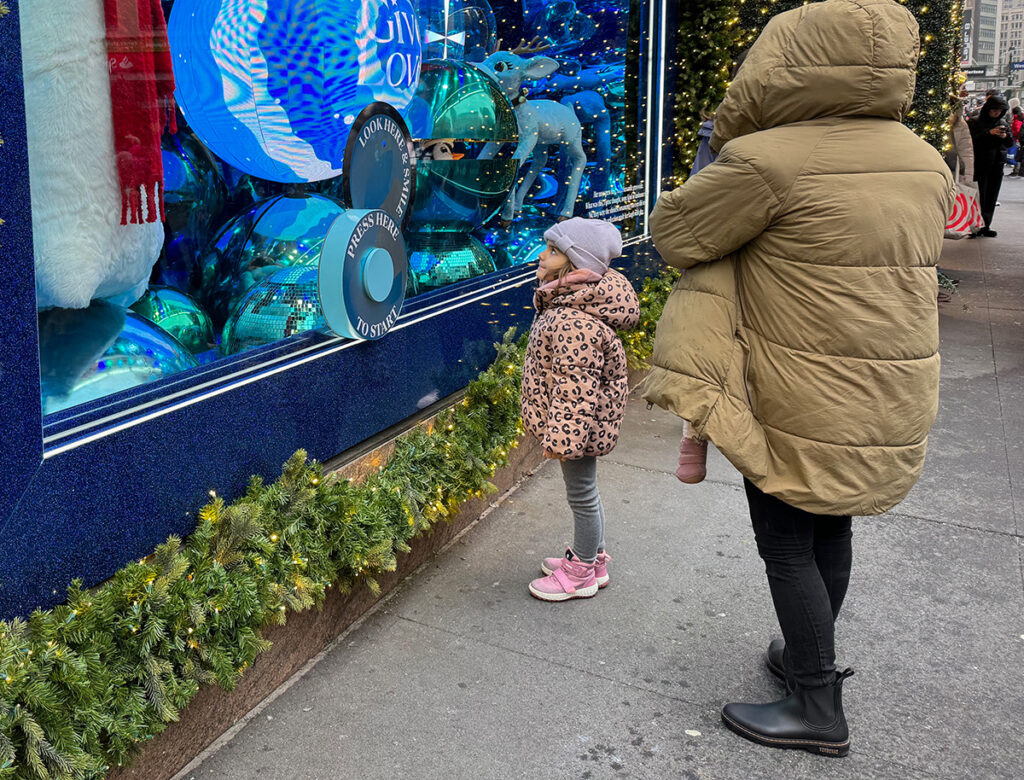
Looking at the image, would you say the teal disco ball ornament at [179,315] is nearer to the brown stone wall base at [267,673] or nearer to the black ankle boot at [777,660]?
the brown stone wall base at [267,673]

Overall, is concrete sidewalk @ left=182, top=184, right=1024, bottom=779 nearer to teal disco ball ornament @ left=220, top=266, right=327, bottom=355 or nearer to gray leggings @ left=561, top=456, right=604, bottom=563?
gray leggings @ left=561, top=456, right=604, bottom=563

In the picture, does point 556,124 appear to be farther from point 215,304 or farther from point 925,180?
point 925,180

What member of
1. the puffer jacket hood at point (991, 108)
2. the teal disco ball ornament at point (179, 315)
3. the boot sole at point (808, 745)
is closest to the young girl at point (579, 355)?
the boot sole at point (808, 745)

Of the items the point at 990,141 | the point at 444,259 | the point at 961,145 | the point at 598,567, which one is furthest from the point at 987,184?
the point at 598,567

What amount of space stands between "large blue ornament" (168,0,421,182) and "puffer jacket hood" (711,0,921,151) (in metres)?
1.72

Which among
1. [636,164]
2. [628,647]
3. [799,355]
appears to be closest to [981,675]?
[628,647]

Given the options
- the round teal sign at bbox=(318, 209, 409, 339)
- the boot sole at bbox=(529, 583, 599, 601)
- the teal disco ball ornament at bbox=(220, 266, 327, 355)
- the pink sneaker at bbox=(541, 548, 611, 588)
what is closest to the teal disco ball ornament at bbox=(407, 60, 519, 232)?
the round teal sign at bbox=(318, 209, 409, 339)

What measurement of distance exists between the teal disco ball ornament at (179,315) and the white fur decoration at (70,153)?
9.7 inches

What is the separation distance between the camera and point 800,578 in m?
2.64

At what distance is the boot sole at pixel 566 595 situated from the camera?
3.59 m

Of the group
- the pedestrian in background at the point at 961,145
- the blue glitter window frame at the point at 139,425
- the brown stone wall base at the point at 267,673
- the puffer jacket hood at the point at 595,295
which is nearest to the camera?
the blue glitter window frame at the point at 139,425

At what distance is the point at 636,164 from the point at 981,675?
190 inches

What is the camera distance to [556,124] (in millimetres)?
5832

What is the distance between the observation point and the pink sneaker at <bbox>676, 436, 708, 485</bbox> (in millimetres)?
2719
